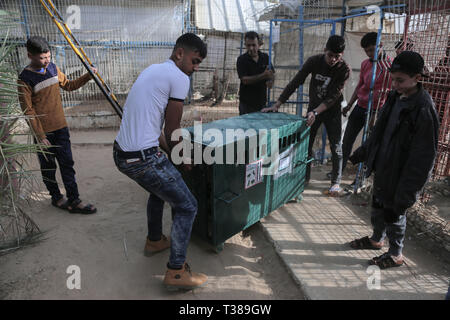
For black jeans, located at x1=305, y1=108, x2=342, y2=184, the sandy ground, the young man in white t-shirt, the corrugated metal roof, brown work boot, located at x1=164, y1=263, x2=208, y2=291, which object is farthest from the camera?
the corrugated metal roof

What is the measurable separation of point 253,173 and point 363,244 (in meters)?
1.34

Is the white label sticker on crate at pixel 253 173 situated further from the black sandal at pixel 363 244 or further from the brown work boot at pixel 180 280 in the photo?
the black sandal at pixel 363 244

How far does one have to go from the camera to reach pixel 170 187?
7.30 feet

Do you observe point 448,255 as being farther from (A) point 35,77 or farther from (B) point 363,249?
(A) point 35,77

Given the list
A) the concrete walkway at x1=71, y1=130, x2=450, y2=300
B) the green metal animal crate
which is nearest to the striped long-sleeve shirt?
the green metal animal crate


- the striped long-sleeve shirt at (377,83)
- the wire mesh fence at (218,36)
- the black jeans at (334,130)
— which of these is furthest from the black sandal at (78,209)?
the striped long-sleeve shirt at (377,83)

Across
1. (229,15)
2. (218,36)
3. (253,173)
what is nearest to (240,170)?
(253,173)

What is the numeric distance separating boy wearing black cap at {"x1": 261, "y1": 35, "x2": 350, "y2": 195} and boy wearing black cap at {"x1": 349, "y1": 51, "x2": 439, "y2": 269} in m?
1.11

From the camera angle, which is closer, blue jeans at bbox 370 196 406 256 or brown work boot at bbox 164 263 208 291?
brown work boot at bbox 164 263 208 291

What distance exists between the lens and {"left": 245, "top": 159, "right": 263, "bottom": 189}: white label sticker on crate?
112 inches

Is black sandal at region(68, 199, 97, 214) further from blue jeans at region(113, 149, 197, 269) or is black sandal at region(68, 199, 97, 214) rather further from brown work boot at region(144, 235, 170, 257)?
blue jeans at region(113, 149, 197, 269)

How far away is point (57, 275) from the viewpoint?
2.59 m

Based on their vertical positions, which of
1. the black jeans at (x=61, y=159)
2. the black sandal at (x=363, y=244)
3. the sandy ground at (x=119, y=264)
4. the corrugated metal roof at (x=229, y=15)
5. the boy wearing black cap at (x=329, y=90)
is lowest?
the sandy ground at (x=119, y=264)

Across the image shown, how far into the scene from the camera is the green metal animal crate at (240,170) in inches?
103
